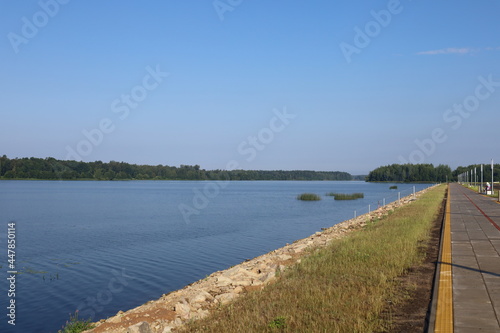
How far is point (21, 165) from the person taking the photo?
162875mm

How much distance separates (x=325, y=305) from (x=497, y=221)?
49.8 feet

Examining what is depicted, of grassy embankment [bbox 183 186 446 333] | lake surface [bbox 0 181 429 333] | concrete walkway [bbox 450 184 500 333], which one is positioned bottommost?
lake surface [bbox 0 181 429 333]

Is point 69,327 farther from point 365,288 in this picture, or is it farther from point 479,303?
point 479,303

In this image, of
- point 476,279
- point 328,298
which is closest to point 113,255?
→ point 328,298

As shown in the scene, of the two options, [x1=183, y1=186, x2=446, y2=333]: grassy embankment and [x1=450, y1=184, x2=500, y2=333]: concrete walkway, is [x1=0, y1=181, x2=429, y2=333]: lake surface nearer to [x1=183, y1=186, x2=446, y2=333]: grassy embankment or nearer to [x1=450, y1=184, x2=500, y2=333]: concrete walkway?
[x1=183, y1=186, x2=446, y2=333]: grassy embankment

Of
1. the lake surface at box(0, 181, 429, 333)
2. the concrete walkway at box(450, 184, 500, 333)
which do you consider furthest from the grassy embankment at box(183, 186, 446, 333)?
the lake surface at box(0, 181, 429, 333)

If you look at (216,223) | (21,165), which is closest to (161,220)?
(216,223)

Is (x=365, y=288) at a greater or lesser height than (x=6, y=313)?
greater

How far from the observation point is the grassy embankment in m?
6.07

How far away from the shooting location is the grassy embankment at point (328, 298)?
19.9 ft

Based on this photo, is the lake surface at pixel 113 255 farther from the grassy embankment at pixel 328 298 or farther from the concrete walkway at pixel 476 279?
the concrete walkway at pixel 476 279

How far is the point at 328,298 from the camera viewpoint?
23.9ft

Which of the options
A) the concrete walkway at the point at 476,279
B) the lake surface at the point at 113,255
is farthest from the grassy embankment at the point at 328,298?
the lake surface at the point at 113,255

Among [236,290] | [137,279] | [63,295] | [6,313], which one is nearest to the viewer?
[236,290]
